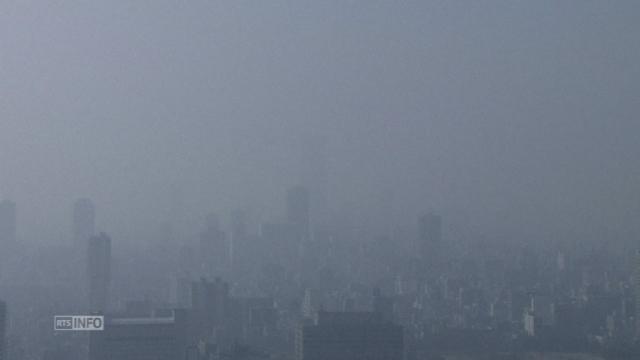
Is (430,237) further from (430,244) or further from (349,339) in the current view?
(349,339)

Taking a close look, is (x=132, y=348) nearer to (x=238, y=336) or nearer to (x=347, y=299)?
(x=238, y=336)

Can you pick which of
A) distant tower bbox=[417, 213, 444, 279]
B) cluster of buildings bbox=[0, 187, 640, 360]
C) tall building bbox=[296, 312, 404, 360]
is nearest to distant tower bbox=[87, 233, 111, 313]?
cluster of buildings bbox=[0, 187, 640, 360]

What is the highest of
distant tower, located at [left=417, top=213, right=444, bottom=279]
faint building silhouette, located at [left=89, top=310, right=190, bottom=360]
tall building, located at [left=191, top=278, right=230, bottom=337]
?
distant tower, located at [left=417, top=213, right=444, bottom=279]

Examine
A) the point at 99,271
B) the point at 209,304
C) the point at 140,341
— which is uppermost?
the point at 99,271

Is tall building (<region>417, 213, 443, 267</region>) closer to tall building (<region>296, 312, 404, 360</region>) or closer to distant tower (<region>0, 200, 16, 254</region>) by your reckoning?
tall building (<region>296, 312, 404, 360</region>)

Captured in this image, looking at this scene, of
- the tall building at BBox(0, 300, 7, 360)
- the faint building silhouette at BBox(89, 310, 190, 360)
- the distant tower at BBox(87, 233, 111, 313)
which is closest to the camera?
the tall building at BBox(0, 300, 7, 360)

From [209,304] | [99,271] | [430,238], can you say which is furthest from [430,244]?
[99,271]

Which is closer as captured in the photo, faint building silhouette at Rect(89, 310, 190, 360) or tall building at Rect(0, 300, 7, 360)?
tall building at Rect(0, 300, 7, 360)

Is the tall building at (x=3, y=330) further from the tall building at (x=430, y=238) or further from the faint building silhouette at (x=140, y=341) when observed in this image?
the tall building at (x=430, y=238)
